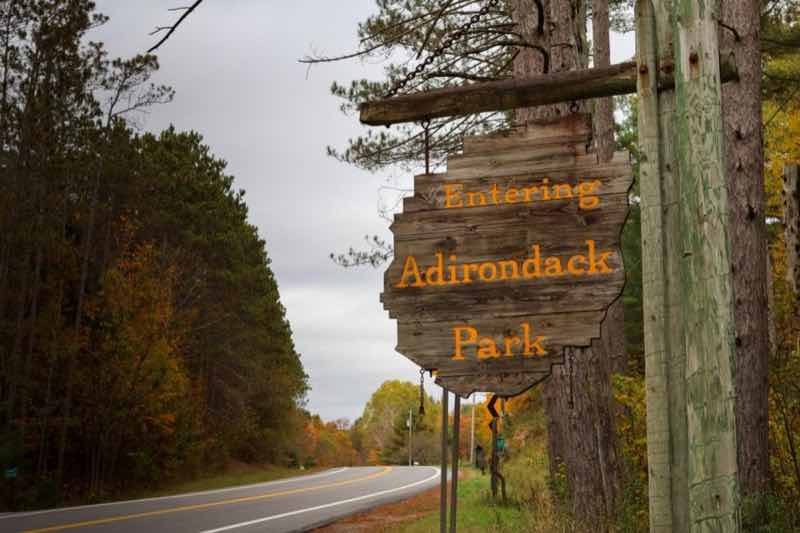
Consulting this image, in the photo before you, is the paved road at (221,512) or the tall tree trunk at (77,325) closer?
the paved road at (221,512)

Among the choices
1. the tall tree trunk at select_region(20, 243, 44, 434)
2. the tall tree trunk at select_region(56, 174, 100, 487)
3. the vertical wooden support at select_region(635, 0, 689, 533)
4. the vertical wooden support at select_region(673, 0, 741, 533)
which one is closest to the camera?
the vertical wooden support at select_region(673, 0, 741, 533)

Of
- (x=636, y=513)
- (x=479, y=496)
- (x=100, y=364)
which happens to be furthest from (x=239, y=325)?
(x=636, y=513)

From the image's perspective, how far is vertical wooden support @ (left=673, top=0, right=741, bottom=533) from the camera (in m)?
3.52

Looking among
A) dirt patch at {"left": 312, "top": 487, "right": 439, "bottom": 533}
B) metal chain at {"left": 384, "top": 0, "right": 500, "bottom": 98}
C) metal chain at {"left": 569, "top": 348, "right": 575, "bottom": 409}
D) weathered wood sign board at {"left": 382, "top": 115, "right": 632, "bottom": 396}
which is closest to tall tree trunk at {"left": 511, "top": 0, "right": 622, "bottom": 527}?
metal chain at {"left": 569, "top": 348, "right": 575, "bottom": 409}

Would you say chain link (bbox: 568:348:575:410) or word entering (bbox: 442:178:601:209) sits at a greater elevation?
word entering (bbox: 442:178:601:209)

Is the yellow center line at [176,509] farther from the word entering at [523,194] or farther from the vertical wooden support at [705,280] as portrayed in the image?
the vertical wooden support at [705,280]

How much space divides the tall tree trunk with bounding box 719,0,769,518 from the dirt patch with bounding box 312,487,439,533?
788 centimetres

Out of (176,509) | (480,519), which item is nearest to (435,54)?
(480,519)

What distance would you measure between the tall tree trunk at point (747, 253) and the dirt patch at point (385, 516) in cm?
788

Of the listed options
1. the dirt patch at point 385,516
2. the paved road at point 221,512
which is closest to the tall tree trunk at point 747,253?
the dirt patch at point 385,516

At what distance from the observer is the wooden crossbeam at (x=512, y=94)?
4.31 metres

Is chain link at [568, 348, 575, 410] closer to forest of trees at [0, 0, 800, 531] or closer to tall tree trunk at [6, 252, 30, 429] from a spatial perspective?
forest of trees at [0, 0, 800, 531]

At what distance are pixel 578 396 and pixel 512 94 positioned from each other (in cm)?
470

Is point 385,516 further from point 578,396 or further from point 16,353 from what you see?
point 16,353
